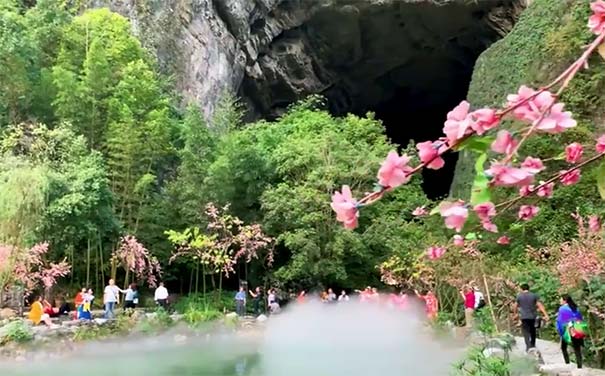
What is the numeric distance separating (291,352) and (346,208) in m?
9.91

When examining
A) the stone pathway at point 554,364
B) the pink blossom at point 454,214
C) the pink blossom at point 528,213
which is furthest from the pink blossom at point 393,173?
the stone pathway at point 554,364

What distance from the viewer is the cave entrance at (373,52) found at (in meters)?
22.5

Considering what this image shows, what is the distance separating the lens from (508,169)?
1.18m

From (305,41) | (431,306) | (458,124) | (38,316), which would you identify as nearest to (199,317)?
(38,316)

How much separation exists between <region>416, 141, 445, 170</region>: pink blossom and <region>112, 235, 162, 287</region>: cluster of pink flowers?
49.9 feet

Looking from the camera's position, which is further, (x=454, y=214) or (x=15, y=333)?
(x=15, y=333)

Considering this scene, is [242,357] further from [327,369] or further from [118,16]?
[118,16]

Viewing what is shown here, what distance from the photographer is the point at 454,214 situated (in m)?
1.24

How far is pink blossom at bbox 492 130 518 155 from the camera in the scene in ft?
3.78

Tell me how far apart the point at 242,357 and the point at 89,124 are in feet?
31.8

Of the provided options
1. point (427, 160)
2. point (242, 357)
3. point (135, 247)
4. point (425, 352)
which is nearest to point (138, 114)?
point (135, 247)

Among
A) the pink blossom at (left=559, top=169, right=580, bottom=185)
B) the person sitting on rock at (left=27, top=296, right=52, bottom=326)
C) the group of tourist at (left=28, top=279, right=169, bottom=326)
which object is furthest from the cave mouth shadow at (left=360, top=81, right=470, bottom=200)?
the pink blossom at (left=559, top=169, right=580, bottom=185)

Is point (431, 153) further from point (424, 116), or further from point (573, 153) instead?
point (424, 116)

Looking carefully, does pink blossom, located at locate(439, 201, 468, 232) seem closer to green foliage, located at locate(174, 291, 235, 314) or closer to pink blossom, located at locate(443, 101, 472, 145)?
pink blossom, located at locate(443, 101, 472, 145)
